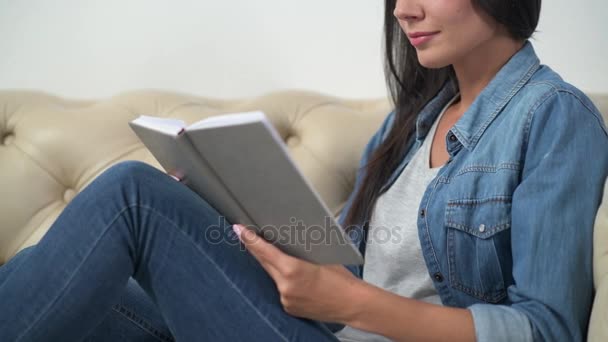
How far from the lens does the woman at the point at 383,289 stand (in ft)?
2.17

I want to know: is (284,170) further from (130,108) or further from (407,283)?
(130,108)

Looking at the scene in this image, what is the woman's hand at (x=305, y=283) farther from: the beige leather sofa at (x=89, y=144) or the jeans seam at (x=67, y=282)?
the beige leather sofa at (x=89, y=144)

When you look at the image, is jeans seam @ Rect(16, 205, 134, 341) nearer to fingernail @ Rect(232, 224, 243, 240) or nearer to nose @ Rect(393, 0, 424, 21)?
fingernail @ Rect(232, 224, 243, 240)

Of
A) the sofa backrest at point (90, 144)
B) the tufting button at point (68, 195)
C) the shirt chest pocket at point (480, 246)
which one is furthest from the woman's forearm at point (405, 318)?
the tufting button at point (68, 195)

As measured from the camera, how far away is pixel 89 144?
1.23 meters

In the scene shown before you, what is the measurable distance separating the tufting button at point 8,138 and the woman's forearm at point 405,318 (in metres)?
0.88

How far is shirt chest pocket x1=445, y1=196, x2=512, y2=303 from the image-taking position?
0.75 meters

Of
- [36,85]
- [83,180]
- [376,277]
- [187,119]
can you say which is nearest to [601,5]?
[376,277]

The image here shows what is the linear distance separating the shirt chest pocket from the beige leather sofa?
16.6 inches

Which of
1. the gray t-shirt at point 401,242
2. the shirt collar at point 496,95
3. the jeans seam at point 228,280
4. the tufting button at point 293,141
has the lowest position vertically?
the gray t-shirt at point 401,242

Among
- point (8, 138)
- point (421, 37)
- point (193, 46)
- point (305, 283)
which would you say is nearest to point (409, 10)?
point (421, 37)

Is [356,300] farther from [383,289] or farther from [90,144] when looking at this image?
[90,144]

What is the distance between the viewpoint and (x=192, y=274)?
0.67 metres

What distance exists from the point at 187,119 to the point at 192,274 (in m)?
0.63
